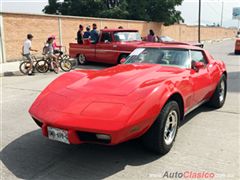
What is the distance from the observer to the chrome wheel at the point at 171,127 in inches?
158

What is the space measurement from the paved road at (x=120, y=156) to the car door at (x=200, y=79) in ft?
1.63

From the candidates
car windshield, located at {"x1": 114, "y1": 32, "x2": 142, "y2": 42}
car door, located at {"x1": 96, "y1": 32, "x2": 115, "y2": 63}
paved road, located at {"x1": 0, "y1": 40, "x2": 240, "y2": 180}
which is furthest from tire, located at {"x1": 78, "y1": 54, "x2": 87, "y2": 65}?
paved road, located at {"x1": 0, "y1": 40, "x2": 240, "y2": 180}

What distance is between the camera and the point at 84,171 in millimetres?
3547

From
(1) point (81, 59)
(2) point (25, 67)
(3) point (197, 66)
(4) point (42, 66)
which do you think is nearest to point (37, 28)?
(1) point (81, 59)

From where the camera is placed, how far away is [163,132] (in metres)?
3.79

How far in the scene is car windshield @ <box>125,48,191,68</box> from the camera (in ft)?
16.6

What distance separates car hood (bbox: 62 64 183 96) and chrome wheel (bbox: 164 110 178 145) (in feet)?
1.64

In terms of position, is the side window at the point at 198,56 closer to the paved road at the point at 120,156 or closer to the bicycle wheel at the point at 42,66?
the paved road at the point at 120,156

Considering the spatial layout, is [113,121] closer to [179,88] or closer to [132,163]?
[132,163]

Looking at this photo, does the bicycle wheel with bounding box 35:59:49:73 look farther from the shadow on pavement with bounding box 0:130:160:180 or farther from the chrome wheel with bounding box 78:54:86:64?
the shadow on pavement with bounding box 0:130:160:180

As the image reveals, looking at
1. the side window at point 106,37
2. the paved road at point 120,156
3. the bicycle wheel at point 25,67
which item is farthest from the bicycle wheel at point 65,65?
the paved road at point 120,156

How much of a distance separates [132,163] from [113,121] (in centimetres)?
77

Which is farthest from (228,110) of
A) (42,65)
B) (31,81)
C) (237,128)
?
(42,65)
